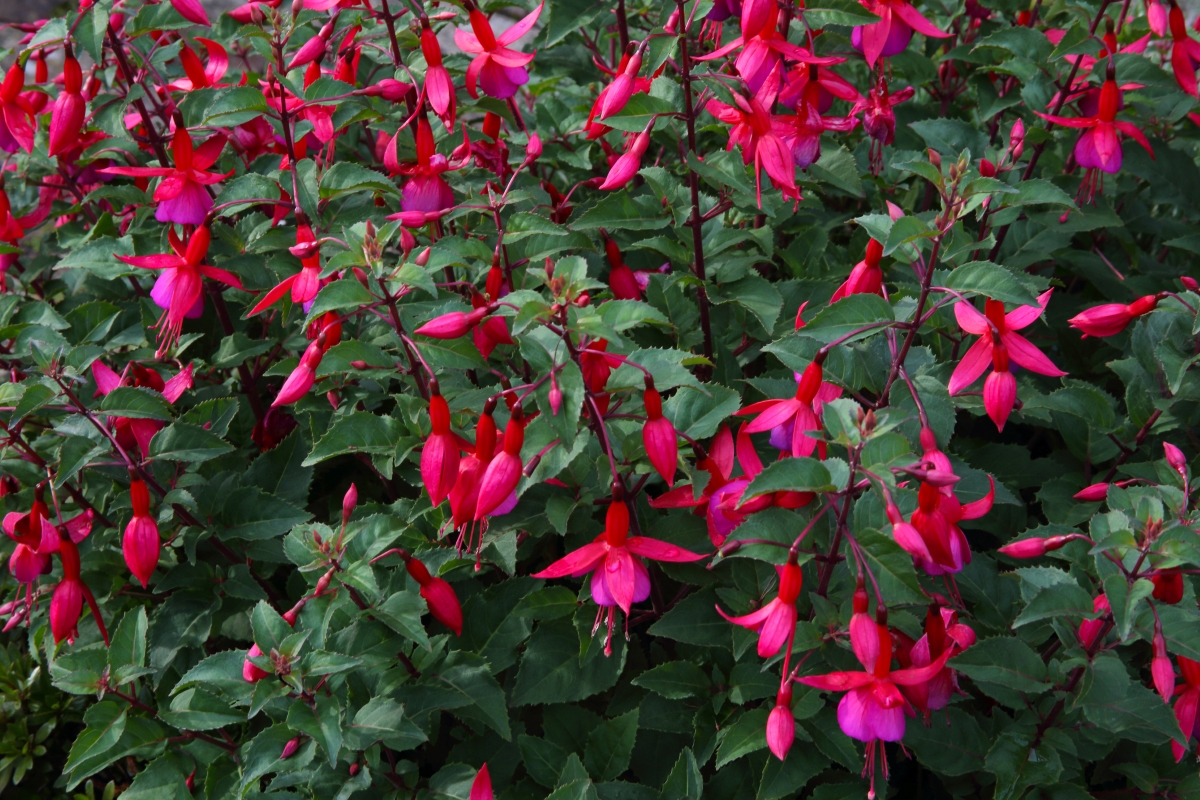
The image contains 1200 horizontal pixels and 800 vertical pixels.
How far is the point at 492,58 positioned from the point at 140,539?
78cm

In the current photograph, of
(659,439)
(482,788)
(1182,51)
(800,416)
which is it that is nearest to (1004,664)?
(800,416)

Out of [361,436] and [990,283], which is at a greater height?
[990,283]

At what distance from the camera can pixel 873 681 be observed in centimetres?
88

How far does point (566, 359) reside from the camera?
37.4 inches

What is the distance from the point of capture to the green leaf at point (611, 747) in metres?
1.19

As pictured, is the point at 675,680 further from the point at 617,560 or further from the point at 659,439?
the point at 659,439

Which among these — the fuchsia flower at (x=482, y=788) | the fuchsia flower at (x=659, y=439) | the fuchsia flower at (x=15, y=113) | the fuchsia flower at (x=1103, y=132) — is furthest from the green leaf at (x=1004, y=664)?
the fuchsia flower at (x=15, y=113)

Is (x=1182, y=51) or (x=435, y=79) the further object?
(x=1182, y=51)

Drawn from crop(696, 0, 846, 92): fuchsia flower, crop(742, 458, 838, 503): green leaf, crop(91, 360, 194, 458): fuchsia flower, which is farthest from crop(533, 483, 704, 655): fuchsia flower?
crop(91, 360, 194, 458): fuchsia flower

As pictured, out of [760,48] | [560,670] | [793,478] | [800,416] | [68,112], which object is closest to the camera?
[793,478]

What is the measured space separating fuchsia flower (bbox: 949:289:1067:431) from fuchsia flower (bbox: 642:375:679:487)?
1.05 feet

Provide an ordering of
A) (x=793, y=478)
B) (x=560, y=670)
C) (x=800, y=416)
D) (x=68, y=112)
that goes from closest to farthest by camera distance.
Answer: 1. (x=793, y=478)
2. (x=800, y=416)
3. (x=560, y=670)
4. (x=68, y=112)

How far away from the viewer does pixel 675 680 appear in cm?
118

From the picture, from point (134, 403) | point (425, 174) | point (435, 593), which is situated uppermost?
point (425, 174)
